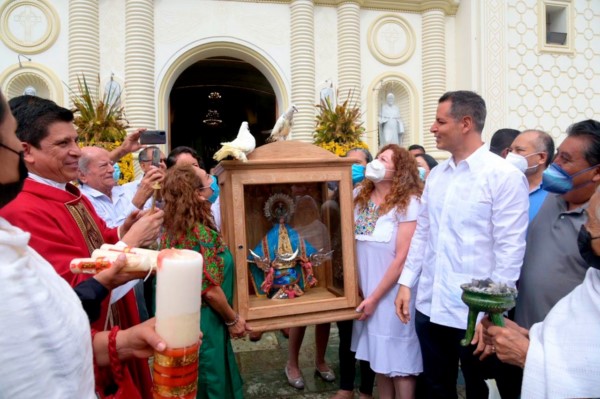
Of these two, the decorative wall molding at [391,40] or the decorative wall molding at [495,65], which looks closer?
the decorative wall molding at [495,65]

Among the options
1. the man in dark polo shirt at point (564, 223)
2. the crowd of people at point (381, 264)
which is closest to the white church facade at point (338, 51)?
the crowd of people at point (381, 264)

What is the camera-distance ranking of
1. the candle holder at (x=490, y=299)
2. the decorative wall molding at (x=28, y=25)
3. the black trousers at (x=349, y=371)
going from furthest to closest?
1. the decorative wall molding at (x=28, y=25)
2. the black trousers at (x=349, y=371)
3. the candle holder at (x=490, y=299)

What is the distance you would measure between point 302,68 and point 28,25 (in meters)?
6.27

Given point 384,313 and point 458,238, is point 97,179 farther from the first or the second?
point 458,238

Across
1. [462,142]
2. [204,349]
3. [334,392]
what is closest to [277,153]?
[462,142]

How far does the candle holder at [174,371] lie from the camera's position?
114 cm

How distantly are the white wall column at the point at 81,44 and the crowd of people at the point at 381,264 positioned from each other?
284 inches

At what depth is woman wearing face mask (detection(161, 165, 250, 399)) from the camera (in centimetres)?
253

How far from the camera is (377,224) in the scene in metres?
3.01

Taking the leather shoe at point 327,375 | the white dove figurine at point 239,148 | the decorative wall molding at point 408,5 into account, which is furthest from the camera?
the decorative wall molding at point 408,5

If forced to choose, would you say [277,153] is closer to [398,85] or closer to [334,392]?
[334,392]

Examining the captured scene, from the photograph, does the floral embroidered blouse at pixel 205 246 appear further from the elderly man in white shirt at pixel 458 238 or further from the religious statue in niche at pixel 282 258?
the elderly man in white shirt at pixel 458 238

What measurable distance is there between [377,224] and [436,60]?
9.97 meters

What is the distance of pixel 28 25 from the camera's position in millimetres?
9555
